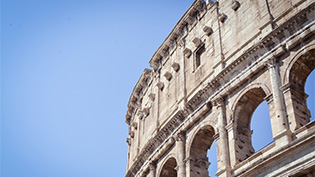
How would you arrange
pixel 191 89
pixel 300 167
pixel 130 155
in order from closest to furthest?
pixel 300 167, pixel 191 89, pixel 130 155

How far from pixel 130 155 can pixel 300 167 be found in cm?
1948

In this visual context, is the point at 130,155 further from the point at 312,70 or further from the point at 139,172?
the point at 312,70

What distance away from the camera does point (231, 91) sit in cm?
2000

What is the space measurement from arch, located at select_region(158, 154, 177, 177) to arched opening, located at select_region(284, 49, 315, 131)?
9128 millimetres

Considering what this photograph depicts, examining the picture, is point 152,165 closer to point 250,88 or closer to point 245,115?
point 245,115

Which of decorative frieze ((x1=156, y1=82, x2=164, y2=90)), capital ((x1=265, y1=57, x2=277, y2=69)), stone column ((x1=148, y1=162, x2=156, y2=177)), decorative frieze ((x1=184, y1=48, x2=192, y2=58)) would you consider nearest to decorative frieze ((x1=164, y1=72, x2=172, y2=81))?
decorative frieze ((x1=156, y1=82, x2=164, y2=90))

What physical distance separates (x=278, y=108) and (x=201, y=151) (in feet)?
21.8

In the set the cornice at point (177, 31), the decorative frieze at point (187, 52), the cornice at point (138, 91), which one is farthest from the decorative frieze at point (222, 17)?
the cornice at point (138, 91)

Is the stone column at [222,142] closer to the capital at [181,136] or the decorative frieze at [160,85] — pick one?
the capital at [181,136]

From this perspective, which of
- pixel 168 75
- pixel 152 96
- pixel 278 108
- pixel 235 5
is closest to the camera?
pixel 278 108

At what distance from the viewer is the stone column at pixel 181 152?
21.5 metres

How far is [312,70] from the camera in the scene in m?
17.7

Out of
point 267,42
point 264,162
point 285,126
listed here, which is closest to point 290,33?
point 267,42

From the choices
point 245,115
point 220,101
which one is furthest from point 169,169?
point 245,115
